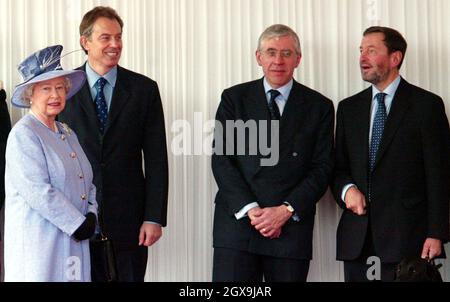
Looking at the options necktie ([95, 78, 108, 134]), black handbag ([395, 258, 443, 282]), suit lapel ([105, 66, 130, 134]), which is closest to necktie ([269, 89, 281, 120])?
suit lapel ([105, 66, 130, 134])

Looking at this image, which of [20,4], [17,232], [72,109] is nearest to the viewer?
[17,232]

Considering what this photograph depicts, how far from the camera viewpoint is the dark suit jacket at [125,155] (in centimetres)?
493

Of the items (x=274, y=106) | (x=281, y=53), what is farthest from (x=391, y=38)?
(x=274, y=106)

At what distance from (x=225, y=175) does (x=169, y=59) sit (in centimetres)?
93

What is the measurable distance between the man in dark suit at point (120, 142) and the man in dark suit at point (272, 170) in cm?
35

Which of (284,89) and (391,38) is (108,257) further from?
(391,38)

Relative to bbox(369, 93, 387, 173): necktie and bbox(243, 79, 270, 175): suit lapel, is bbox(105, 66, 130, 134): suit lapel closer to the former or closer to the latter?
bbox(243, 79, 270, 175): suit lapel

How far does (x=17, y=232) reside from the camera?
4.23 metres

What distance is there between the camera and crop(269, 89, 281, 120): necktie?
206 inches

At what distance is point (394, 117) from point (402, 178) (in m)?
0.31

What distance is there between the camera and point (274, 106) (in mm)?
5250

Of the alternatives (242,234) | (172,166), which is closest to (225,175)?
(242,234)

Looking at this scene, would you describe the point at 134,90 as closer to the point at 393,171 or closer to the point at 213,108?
the point at 213,108

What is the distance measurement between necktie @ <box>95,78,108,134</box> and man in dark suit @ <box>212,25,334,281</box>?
1.91 feet
